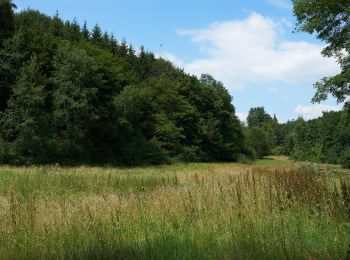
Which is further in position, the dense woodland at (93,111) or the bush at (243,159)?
the bush at (243,159)

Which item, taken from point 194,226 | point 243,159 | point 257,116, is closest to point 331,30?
point 194,226

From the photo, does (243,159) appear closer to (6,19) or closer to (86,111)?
(86,111)

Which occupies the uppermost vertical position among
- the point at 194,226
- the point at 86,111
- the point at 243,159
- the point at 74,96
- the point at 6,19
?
the point at 6,19

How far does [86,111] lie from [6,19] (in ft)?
55.8

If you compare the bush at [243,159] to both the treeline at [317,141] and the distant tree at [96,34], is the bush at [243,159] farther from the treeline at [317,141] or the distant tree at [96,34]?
the distant tree at [96,34]

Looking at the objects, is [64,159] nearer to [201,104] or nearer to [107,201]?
[201,104]

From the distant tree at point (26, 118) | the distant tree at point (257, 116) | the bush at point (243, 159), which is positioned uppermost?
the distant tree at point (257, 116)

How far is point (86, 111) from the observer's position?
50656 millimetres

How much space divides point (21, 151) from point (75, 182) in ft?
103

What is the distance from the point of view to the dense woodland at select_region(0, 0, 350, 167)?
1877 inches

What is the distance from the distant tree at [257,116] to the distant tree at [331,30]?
164721 millimetres

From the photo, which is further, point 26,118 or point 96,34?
point 96,34

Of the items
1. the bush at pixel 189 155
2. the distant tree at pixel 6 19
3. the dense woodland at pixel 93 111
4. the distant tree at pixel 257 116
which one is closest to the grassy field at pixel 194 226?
the dense woodland at pixel 93 111

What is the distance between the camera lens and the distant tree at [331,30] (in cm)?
2044
